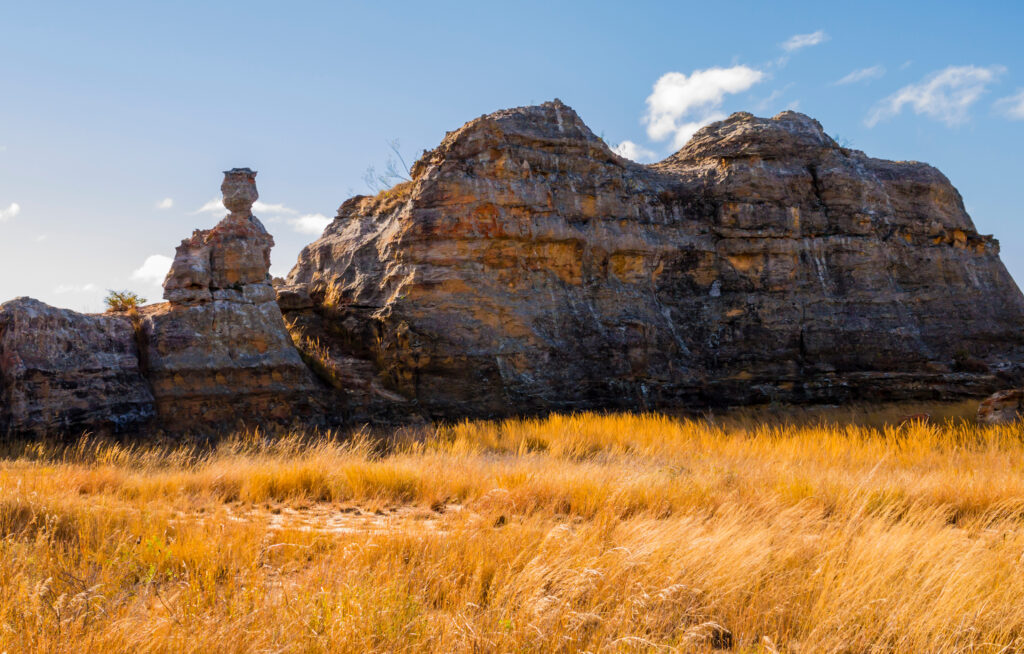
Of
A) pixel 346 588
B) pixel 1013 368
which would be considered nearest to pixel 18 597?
pixel 346 588

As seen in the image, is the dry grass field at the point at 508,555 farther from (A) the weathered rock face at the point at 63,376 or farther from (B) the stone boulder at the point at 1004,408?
(B) the stone boulder at the point at 1004,408

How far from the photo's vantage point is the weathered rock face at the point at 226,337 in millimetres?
11586

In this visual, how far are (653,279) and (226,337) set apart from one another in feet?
31.8

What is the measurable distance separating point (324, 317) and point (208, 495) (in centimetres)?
789

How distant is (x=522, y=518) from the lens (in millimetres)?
5980

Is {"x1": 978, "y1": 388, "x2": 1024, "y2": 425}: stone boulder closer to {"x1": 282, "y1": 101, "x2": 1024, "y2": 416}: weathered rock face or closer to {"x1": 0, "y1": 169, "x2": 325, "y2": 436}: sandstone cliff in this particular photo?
{"x1": 282, "y1": 101, "x2": 1024, "y2": 416}: weathered rock face

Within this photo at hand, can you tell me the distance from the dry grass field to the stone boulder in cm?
329

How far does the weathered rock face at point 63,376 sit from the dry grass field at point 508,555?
1390mm

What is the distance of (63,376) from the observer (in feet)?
34.5

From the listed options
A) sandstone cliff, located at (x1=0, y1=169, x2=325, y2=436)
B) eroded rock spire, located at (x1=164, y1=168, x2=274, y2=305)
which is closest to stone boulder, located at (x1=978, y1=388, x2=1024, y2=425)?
sandstone cliff, located at (x1=0, y1=169, x2=325, y2=436)

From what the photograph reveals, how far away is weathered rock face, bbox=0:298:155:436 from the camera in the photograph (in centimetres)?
1009

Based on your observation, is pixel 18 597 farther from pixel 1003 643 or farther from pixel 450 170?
pixel 450 170

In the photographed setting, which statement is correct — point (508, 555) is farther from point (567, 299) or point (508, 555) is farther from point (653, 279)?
point (653, 279)

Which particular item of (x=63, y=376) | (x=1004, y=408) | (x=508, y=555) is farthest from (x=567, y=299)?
(x=508, y=555)
